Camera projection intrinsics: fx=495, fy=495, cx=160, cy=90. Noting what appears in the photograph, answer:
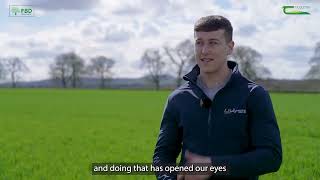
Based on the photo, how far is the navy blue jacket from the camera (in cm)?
334

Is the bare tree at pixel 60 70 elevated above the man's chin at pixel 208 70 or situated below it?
below

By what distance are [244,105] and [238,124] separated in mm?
139

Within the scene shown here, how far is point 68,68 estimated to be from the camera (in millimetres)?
94062

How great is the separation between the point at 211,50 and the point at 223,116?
0.47 meters

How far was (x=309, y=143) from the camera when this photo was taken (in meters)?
15.0

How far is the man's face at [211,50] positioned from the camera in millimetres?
3455

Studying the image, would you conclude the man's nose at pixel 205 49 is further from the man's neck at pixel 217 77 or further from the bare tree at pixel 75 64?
the bare tree at pixel 75 64

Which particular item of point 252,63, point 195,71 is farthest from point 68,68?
point 195,71

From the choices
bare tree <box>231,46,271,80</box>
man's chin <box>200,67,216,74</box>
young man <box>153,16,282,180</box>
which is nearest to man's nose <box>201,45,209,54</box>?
young man <box>153,16,282,180</box>

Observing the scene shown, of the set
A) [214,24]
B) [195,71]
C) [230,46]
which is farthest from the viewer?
[195,71]

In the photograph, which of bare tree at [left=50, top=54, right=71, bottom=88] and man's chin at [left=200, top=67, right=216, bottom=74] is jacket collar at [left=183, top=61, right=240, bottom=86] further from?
bare tree at [left=50, top=54, right=71, bottom=88]

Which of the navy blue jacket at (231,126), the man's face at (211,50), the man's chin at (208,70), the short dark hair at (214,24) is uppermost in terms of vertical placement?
the short dark hair at (214,24)

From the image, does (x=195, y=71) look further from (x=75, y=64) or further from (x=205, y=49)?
(x=75, y=64)

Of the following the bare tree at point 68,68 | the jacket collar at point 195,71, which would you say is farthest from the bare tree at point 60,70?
the jacket collar at point 195,71
